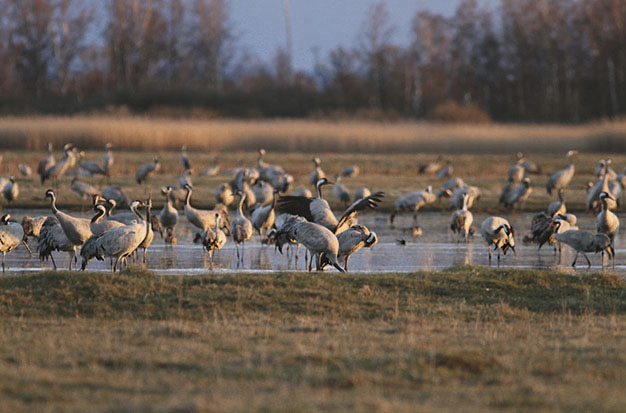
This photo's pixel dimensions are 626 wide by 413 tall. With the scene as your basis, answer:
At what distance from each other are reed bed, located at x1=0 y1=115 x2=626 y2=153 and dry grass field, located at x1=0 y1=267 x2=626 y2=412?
27.4 meters

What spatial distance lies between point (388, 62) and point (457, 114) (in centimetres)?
1087

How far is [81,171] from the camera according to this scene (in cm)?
2573

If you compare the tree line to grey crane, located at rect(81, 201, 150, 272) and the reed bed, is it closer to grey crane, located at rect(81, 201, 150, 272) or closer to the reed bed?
the reed bed

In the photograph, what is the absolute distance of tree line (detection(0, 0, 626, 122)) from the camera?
47000 millimetres

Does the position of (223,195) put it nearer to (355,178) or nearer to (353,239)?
(355,178)

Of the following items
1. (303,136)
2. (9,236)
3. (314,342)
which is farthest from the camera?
(303,136)

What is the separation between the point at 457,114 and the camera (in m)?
41.1

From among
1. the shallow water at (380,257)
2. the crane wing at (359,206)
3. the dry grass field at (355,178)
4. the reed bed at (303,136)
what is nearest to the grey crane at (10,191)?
the dry grass field at (355,178)

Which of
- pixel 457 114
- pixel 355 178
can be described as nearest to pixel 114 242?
pixel 355 178

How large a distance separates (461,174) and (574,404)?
25.6 m

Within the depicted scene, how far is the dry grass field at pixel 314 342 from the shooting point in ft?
16.7

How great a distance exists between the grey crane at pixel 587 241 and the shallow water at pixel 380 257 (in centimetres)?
26

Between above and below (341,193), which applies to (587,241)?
below

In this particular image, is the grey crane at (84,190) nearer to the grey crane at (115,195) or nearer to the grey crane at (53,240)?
the grey crane at (115,195)
